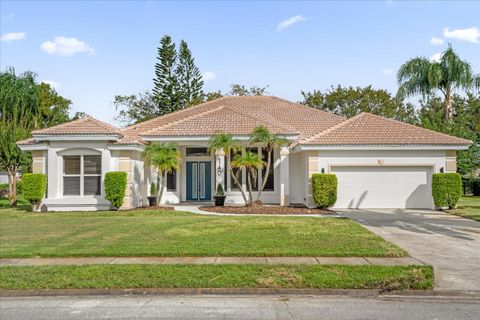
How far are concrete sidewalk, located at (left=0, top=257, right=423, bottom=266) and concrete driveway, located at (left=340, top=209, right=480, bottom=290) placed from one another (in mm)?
779

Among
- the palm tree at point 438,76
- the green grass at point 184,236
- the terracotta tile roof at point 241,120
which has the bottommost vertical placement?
the green grass at point 184,236

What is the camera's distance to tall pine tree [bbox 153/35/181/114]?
140 ft

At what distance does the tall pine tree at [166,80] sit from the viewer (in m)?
42.7

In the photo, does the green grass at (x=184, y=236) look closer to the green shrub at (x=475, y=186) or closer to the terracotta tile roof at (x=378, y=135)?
the terracotta tile roof at (x=378, y=135)

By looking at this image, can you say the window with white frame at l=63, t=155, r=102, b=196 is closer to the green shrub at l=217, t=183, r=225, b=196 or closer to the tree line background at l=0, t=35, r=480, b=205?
the green shrub at l=217, t=183, r=225, b=196

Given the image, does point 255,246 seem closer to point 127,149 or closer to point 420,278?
point 420,278

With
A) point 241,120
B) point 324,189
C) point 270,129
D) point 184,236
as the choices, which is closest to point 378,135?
point 324,189

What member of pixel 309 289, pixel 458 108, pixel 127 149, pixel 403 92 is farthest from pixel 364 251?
pixel 458 108

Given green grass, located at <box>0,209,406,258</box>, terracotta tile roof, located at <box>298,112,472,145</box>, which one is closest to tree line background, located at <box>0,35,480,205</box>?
terracotta tile roof, located at <box>298,112,472,145</box>

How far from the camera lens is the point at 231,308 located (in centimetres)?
621

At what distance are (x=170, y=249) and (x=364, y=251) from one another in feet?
14.9

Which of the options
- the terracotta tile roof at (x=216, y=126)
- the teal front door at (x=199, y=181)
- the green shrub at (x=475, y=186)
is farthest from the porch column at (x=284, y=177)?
the green shrub at (x=475, y=186)

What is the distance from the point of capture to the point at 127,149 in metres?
19.2

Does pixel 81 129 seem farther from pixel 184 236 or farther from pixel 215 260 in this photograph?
pixel 215 260
